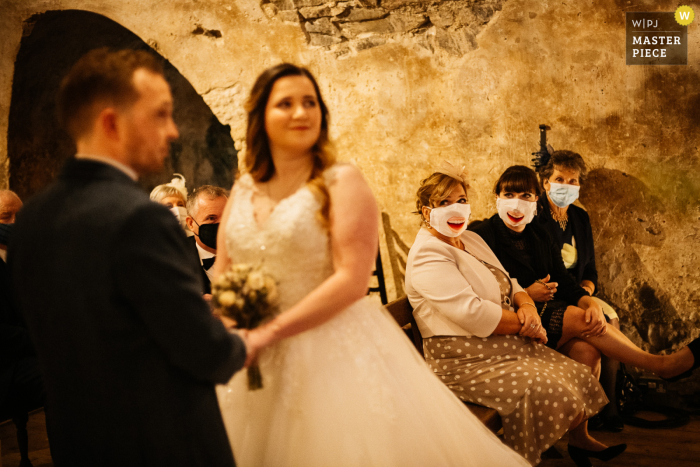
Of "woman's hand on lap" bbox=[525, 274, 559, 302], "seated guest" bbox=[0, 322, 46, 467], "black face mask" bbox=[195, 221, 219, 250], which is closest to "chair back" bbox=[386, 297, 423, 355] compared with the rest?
"woman's hand on lap" bbox=[525, 274, 559, 302]

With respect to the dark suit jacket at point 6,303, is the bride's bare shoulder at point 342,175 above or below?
above

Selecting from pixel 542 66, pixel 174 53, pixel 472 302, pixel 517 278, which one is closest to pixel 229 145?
pixel 174 53

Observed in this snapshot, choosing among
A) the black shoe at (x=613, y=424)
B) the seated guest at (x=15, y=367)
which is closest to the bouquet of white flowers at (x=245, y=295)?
the seated guest at (x=15, y=367)

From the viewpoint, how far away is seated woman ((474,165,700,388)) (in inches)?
115

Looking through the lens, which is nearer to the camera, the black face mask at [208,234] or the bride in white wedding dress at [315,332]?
the bride in white wedding dress at [315,332]

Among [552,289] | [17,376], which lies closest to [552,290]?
[552,289]

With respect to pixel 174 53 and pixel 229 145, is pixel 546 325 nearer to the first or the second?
pixel 174 53

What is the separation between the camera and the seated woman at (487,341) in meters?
2.47

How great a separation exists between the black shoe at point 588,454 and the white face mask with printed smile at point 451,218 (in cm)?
128

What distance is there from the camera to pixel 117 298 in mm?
1068

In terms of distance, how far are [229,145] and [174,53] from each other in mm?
1797

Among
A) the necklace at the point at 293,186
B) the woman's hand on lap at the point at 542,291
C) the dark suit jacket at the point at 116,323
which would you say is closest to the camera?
the dark suit jacket at the point at 116,323

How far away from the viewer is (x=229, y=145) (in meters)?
6.49

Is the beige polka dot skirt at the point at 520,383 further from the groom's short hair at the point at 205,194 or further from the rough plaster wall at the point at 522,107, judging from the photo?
the groom's short hair at the point at 205,194
